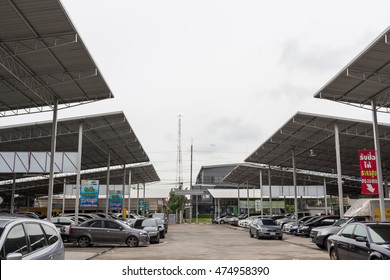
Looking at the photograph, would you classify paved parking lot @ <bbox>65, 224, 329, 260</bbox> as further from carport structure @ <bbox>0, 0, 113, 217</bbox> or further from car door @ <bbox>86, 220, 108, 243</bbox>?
carport structure @ <bbox>0, 0, 113, 217</bbox>

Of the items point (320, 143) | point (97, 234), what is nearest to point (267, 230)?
point (320, 143)

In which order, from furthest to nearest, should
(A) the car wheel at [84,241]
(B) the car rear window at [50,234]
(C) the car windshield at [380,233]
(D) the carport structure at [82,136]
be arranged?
(D) the carport structure at [82,136] → (A) the car wheel at [84,241] → (C) the car windshield at [380,233] → (B) the car rear window at [50,234]

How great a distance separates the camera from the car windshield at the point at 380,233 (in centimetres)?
920

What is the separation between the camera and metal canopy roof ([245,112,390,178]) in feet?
92.4

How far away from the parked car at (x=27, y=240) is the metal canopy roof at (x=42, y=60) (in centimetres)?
899

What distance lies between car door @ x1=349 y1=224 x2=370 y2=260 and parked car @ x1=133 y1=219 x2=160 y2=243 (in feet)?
48.0

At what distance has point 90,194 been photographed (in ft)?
117

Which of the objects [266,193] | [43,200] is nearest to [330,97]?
[266,193]

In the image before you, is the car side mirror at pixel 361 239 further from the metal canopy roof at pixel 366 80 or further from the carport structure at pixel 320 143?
the carport structure at pixel 320 143

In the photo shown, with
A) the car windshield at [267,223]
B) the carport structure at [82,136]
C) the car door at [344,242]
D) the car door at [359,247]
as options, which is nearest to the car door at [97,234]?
the carport structure at [82,136]

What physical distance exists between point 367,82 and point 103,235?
49.1 ft

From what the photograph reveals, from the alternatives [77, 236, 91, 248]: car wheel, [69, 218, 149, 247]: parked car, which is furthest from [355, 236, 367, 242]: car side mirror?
[77, 236, 91, 248]: car wheel

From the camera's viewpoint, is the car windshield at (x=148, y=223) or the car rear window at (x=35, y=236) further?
the car windshield at (x=148, y=223)

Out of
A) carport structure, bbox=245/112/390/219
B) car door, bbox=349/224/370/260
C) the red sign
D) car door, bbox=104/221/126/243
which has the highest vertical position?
carport structure, bbox=245/112/390/219
